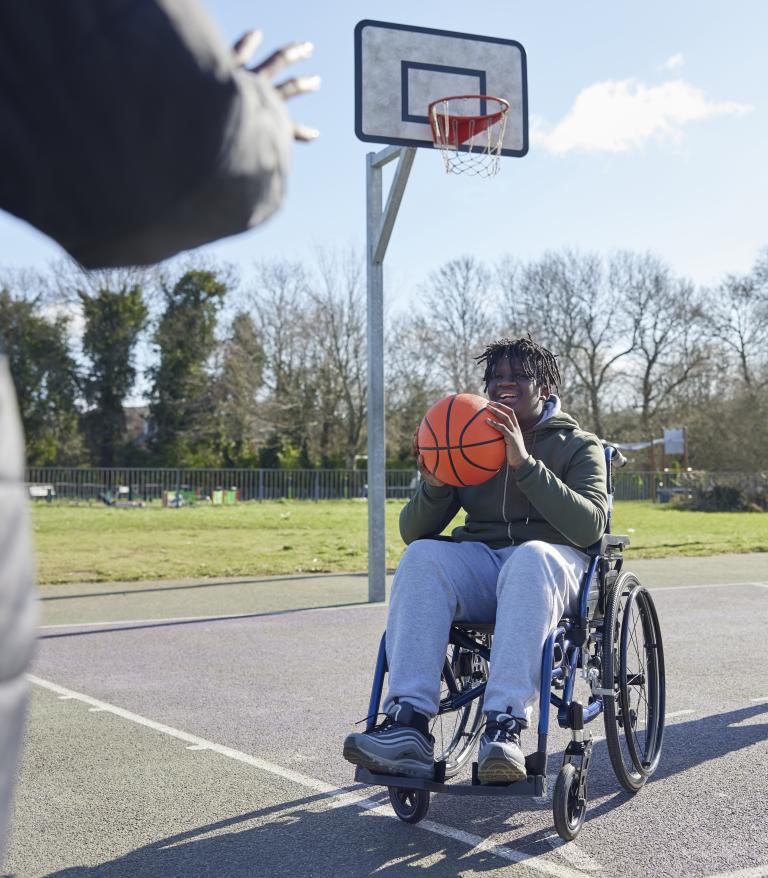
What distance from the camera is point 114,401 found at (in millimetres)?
42250

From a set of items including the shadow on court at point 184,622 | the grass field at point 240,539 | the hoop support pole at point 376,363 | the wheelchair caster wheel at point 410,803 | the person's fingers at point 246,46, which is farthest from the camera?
the grass field at point 240,539

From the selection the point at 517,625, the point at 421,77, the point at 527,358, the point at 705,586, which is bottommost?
the point at 705,586

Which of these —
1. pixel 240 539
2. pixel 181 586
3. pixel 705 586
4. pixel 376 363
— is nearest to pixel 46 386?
pixel 240 539

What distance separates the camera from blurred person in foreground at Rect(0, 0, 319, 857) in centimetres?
114

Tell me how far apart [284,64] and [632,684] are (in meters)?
3.26

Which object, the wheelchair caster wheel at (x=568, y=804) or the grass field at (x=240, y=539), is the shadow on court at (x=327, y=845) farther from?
the grass field at (x=240, y=539)

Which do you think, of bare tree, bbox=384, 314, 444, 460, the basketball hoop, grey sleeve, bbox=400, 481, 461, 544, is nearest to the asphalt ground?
grey sleeve, bbox=400, 481, 461, 544

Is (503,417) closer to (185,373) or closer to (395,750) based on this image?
(395,750)

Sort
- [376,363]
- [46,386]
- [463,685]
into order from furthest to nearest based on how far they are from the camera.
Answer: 1. [46,386]
2. [376,363]
3. [463,685]

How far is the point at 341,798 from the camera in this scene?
12.9ft

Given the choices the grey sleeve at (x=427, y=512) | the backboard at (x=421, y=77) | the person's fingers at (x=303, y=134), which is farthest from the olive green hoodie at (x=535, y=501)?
the backboard at (x=421, y=77)

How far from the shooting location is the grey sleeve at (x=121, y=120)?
1.14 metres

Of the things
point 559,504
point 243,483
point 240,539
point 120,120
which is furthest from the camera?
point 243,483

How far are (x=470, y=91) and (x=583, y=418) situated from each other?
127 ft
